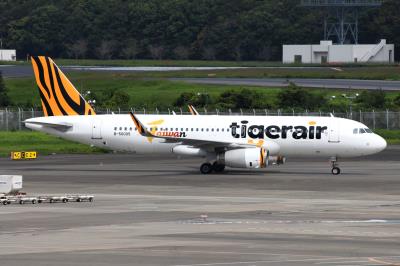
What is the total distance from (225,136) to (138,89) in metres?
57.6

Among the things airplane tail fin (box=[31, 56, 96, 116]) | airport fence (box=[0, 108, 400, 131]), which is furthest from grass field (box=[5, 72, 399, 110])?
airplane tail fin (box=[31, 56, 96, 116])

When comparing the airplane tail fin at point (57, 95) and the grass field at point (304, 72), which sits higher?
the grass field at point (304, 72)

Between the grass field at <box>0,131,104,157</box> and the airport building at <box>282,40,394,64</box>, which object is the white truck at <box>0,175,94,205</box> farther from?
the airport building at <box>282,40,394,64</box>

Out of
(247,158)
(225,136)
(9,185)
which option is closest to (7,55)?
(225,136)

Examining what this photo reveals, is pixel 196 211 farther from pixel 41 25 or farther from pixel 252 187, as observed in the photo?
pixel 41 25

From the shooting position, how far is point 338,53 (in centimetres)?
16638

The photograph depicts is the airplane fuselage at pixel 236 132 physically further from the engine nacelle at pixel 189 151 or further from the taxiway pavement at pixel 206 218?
the taxiway pavement at pixel 206 218

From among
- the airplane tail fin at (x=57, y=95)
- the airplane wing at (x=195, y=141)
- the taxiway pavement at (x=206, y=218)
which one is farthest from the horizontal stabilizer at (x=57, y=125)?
the airplane wing at (x=195, y=141)

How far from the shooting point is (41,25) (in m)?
182

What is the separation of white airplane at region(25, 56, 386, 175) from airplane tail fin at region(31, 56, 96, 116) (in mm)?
596

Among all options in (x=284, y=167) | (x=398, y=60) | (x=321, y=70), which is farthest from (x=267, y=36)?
(x=284, y=167)

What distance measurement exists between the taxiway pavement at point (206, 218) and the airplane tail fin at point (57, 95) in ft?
11.9

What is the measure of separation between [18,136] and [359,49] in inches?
3457

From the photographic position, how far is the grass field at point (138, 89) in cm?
10862
